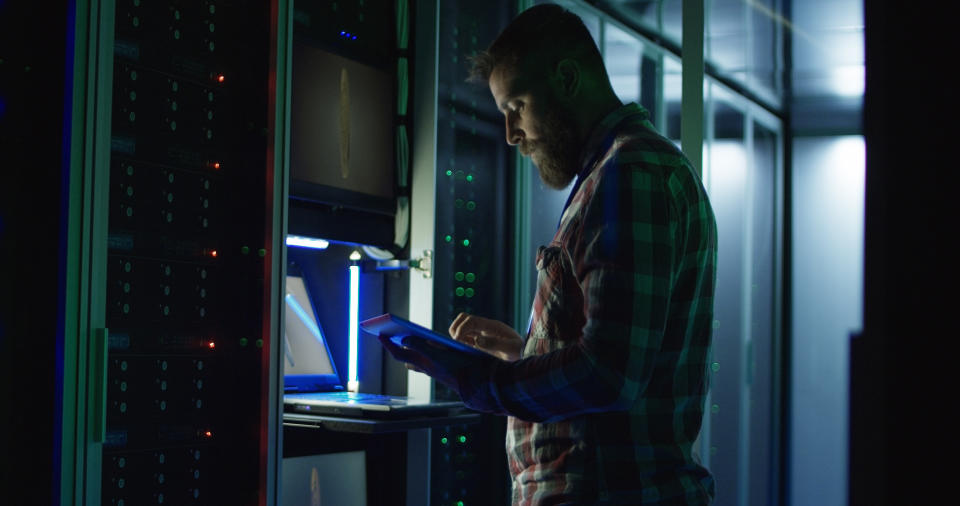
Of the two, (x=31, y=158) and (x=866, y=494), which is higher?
(x=31, y=158)

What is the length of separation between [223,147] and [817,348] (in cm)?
551

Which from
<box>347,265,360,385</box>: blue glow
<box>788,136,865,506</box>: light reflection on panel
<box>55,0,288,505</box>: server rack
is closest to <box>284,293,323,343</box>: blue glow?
<box>347,265,360,385</box>: blue glow

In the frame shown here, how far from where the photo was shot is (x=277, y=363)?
2191 millimetres

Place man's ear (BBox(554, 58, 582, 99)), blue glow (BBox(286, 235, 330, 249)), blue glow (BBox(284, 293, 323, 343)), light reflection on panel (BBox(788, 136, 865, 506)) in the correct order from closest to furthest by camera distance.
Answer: man's ear (BBox(554, 58, 582, 99)) < blue glow (BBox(286, 235, 330, 249)) < blue glow (BBox(284, 293, 323, 343)) < light reflection on panel (BBox(788, 136, 865, 506))

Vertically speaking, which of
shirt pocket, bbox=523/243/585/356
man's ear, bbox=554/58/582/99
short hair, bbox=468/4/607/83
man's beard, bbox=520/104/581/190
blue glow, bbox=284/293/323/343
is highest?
short hair, bbox=468/4/607/83

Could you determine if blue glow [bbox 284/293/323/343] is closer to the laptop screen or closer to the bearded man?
the laptop screen

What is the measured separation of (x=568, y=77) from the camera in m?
1.40

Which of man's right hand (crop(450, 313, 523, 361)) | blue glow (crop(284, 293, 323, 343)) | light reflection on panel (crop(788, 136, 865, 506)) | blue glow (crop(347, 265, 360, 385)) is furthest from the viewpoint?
light reflection on panel (crop(788, 136, 865, 506))

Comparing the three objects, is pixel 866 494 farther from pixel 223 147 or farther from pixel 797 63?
pixel 797 63

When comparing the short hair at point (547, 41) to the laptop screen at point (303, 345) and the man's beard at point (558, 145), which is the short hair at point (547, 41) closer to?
the man's beard at point (558, 145)

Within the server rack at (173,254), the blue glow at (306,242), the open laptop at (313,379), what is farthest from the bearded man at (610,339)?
the blue glow at (306,242)

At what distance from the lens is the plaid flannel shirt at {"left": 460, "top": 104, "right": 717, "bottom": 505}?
3.76 feet

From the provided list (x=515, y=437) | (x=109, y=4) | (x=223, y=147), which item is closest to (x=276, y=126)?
(x=223, y=147)

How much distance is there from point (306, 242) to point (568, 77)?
1.45m
